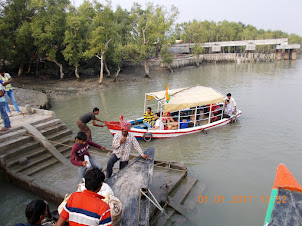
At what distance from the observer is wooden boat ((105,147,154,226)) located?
13.5 ft

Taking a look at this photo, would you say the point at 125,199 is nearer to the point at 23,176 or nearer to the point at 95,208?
the point at 95,208

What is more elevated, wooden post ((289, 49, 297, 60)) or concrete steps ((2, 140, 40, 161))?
wooden post ((289, 49, 297, 60))

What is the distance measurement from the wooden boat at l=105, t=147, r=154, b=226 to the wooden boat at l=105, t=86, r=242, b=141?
4592mm

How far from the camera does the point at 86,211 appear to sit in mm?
2637

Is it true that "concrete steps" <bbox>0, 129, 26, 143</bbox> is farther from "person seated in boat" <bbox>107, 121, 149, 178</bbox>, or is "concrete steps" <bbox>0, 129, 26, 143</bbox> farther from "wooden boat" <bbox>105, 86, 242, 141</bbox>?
"person seated in boat" <bbox>107, 121, 149, 178</bbox>

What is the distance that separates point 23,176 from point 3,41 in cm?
1674

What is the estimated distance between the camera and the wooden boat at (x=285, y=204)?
394cm

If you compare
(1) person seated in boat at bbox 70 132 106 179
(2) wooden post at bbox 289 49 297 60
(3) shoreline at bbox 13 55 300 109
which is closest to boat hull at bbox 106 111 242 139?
(1) person seated in boat at bbox 70 132 106 179

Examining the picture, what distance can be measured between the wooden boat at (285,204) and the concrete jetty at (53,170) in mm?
2248

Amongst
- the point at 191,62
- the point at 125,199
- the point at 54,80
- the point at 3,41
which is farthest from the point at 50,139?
the point at 191,62

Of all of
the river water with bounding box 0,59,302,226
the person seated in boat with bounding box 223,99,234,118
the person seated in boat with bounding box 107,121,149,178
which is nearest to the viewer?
the person seated in boat with bounding box 107,121,149,178

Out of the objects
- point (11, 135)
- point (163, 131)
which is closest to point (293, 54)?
point (163, 131)

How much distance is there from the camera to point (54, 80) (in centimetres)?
2511

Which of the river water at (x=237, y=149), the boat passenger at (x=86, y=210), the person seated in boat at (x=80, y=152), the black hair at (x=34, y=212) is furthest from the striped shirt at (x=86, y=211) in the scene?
the river water at (x=237, y=149)
